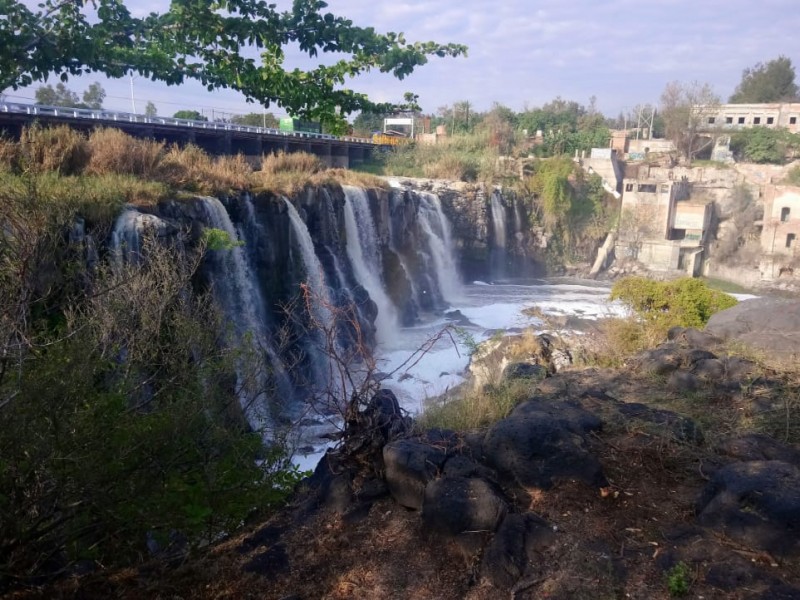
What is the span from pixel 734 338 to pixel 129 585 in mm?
8156

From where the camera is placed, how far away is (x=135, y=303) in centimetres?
560

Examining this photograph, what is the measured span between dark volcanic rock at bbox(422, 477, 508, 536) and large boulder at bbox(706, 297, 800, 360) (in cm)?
564

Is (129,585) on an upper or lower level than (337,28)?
lower

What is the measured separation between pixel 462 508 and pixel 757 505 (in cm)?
165

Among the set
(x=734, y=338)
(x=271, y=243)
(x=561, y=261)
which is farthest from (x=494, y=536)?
(x=561, y=261)

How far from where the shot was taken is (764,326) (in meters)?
8.91

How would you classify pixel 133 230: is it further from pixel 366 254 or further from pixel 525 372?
pixel 366 254

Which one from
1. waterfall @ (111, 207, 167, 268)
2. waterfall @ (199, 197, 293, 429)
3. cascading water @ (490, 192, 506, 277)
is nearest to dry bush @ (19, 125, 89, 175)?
waterfall @ (111, 207, 167, 268)

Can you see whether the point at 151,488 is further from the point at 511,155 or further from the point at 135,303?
the point at 511,155

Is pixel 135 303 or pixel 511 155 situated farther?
pixel 511 155

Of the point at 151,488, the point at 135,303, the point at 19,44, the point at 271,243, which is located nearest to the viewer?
the point at 19,44

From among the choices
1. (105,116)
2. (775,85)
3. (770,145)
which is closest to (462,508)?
(105,116)

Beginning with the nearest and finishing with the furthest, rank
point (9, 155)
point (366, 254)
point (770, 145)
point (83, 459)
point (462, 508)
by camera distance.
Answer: point (83, 459) → point (462, 508) → point (9, 155) → point (366, 254) → point (770, 145)

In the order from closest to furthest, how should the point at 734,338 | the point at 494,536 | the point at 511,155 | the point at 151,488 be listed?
the point at 151,488
the point at 494,536
the point at 734,338
the point at 511,155
